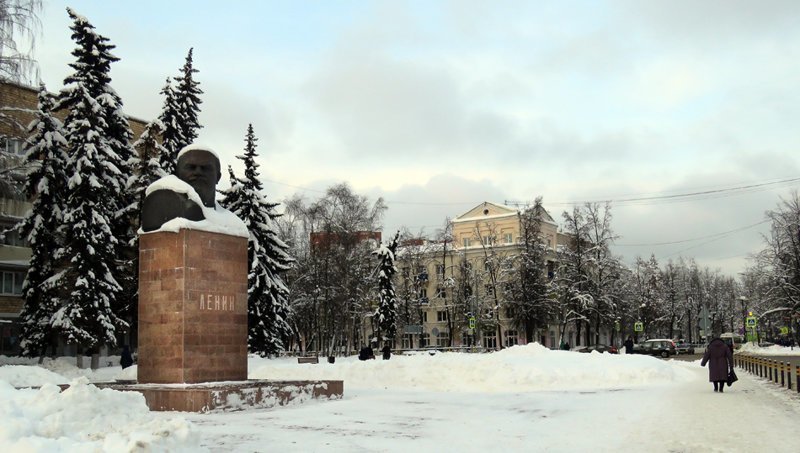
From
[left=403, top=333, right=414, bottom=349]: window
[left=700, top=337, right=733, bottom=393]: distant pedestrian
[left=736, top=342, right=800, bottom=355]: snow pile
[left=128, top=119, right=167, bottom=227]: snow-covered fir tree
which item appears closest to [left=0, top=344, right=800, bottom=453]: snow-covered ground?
[left=700, top=337, right=733, bottom=393]: distant pedestrian

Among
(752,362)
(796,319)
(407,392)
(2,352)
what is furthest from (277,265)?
(796,319)

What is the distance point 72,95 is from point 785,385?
101ft

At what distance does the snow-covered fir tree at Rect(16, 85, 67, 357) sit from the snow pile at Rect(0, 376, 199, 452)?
2653 centimetres

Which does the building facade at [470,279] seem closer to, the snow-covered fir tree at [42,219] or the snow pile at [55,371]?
the snow pile at [55,371]

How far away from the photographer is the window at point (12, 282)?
42188 millimetres

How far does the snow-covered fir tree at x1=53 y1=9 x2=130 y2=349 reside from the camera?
103 feet

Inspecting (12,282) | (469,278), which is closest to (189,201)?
(12,282)

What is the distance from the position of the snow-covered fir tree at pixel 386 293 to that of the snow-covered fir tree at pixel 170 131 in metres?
17.1

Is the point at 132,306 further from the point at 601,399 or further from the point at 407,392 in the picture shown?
the point at 601,399

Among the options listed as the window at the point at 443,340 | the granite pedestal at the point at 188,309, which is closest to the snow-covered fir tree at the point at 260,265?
the granite pedestal at the point at 188,309

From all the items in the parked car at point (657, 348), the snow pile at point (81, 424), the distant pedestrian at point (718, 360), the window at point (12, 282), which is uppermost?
the window at point (12, 282)

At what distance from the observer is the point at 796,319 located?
2247 inches

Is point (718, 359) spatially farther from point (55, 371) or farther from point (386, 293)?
point (386, 293)

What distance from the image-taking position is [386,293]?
161 ft
